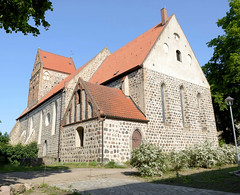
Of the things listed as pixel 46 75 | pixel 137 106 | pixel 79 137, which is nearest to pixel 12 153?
pixel 79 137

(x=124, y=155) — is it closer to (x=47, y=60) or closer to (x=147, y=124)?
(x=147, y=124)

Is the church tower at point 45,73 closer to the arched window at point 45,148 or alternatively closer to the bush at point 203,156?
the arched window at point 45,148

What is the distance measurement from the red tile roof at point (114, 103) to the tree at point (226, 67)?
9.58 meters

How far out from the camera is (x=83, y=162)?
1331 centimetres

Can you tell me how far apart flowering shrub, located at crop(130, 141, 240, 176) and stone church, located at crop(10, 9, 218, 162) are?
3994 millimetres

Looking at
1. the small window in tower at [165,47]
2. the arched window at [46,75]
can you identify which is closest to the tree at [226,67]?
the small window in tower at [165,47]

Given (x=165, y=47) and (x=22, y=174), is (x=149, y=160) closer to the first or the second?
(x=22, y=174)

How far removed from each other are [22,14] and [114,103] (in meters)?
8.63

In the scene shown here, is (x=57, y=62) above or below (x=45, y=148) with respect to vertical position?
above

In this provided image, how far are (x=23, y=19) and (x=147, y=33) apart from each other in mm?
15278

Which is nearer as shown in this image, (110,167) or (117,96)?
(110,167)

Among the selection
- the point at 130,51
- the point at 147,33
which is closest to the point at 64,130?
the point at 130,51

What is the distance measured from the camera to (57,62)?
36062 millimetres

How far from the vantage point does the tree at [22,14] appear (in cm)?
665
